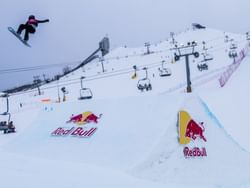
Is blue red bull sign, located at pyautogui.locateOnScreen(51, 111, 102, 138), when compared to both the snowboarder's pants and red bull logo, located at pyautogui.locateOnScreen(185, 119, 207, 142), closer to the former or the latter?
red bull logo, located at pyautogui.locateOnScreen(185, 119, 207, 142)

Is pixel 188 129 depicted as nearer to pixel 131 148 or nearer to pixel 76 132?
pixel 131 148

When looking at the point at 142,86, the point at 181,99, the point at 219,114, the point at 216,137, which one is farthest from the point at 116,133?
the point at 142,86

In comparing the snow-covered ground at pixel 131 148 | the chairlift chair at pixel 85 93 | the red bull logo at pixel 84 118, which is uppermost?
the chairlift chair at pixel 85 93

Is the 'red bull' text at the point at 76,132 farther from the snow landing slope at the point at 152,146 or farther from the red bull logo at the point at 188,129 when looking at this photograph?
the red bull logo at the point at 188,129

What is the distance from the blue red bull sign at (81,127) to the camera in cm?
1459

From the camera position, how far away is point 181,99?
12547mm

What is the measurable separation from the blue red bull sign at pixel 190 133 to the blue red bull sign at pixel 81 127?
4005 millimetres

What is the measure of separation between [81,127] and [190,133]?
519 centimetres

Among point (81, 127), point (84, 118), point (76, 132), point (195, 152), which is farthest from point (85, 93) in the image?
point (195, 152)

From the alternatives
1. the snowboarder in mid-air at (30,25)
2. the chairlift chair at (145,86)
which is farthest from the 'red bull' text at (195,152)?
the chairlift chair at (145,86)

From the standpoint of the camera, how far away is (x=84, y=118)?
1548 cm

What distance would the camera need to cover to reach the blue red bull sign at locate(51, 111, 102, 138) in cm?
1459

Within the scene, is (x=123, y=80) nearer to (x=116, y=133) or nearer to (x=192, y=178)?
(x=116, y=133)

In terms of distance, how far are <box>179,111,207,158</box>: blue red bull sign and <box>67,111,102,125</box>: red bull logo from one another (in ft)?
14.0
